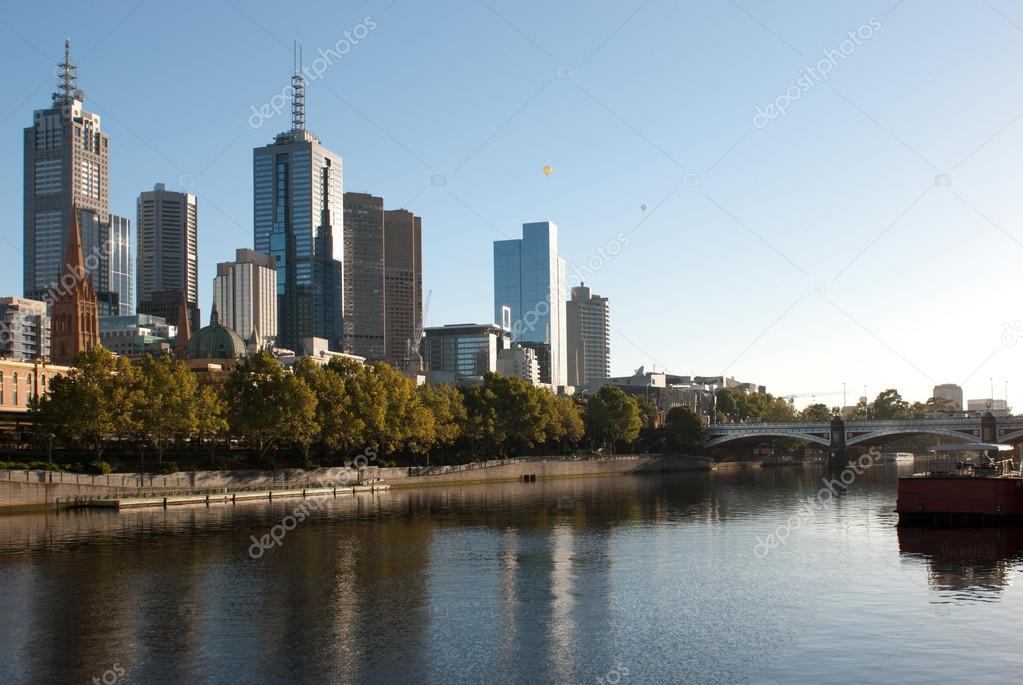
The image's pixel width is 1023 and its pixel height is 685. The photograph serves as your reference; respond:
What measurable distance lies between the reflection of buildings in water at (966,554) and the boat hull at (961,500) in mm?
1927

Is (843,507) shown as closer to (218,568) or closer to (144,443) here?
(218,568)

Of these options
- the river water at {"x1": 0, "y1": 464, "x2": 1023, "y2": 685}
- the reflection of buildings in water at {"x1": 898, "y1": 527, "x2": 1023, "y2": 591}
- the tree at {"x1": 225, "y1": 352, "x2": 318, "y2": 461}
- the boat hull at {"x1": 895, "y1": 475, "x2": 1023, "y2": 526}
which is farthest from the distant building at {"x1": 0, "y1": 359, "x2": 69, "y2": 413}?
the reflection of buildings in water at {"x1": 898, "y1": 527, "x2": 1023, "y2": 591}

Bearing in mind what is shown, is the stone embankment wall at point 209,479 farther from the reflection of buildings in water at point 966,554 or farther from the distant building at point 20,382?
the reflection of buildings in water at point 966,554

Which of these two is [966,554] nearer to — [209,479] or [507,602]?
[507,602]

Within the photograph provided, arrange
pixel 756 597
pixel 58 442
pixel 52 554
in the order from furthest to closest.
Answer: pixel 58 442
pixel 52 554
pixel 756 597

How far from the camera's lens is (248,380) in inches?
6235

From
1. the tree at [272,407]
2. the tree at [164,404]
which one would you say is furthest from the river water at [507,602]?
the tree at [272,407]

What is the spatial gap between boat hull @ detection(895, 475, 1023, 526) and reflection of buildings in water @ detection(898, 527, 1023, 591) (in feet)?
6.32

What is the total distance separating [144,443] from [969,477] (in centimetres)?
10259

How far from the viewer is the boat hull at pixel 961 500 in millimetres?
94000

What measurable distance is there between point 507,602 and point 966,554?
1424 inches

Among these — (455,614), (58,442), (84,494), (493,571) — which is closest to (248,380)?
(58,442)
